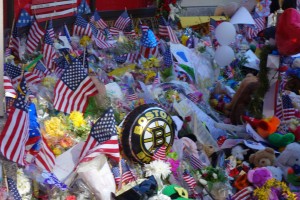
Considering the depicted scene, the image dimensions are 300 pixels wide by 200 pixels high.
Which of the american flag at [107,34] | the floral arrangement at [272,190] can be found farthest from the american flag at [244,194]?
the american flag at [107,34]

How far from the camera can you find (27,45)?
8664 millimetres

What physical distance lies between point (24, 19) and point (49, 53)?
1508 millimetres

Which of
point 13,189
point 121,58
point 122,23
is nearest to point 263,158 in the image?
point 13,189

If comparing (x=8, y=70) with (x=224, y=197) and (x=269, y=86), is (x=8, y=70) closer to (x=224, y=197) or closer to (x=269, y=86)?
(x=224, y=197)

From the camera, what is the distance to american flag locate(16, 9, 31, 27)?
29.5ft

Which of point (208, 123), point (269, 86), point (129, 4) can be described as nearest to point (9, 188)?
point (208, 123)

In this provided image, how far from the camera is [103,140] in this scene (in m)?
4.70

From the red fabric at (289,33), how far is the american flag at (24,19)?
402 centimetres

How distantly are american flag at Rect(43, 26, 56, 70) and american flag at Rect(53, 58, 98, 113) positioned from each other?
1.98 meters

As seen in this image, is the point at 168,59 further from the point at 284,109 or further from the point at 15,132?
the point at 15,132

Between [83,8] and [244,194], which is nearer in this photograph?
[244,194]

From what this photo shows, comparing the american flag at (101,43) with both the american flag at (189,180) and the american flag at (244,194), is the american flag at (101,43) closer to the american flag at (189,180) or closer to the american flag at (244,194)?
the american flag at (189,180)

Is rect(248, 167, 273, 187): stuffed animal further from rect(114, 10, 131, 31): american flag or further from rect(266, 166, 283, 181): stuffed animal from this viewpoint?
rect(114, 10, 131, 31): american flag

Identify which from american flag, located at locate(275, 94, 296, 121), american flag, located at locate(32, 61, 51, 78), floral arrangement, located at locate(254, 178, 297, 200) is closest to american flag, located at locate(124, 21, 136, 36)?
american flag, located at locate(32, 61, 51, 78)
